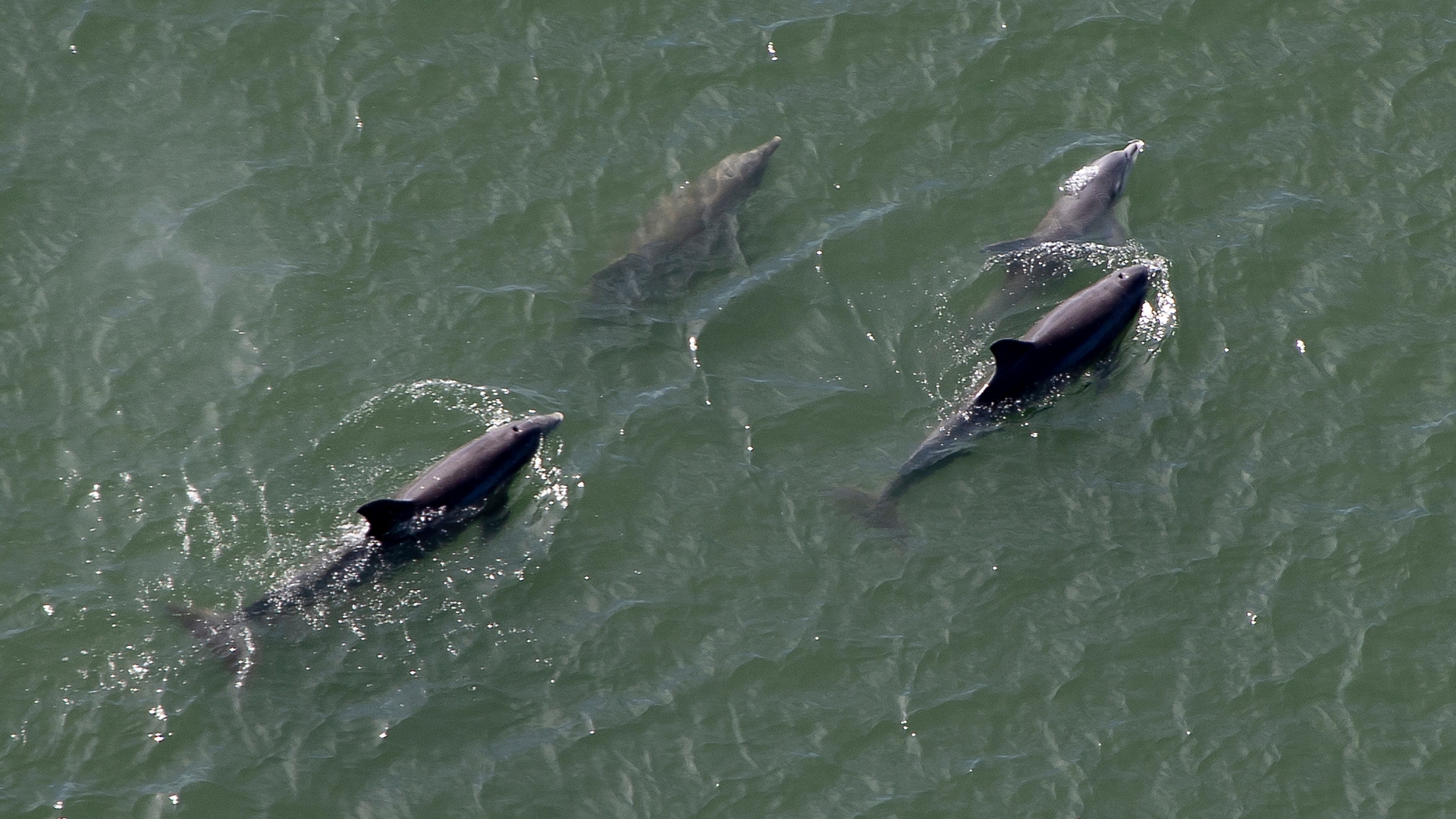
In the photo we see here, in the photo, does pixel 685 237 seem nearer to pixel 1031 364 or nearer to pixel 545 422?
pixel 545 422

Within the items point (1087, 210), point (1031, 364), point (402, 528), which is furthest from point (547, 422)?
point (1087, 210)

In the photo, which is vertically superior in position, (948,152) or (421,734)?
(948,152)

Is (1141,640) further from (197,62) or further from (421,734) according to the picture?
(197,62)

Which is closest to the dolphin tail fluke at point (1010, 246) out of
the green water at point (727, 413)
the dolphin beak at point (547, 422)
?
the green water at point (727, 413)

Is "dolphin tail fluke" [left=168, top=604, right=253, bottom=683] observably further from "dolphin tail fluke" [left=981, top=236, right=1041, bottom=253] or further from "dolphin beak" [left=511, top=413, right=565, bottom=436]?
"dolphin tail fluke" [left=981, top=236, right=1041, bottom=253]

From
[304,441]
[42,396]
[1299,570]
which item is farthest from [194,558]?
[1299,570]

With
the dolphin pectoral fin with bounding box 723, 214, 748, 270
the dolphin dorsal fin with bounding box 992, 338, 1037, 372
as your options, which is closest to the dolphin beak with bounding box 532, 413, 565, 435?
the dolphin pectoral fin with bounding box 723, 214, 748, 270

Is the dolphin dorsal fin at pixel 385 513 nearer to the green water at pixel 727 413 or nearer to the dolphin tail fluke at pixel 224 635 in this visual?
the green water at pixel 727 413
